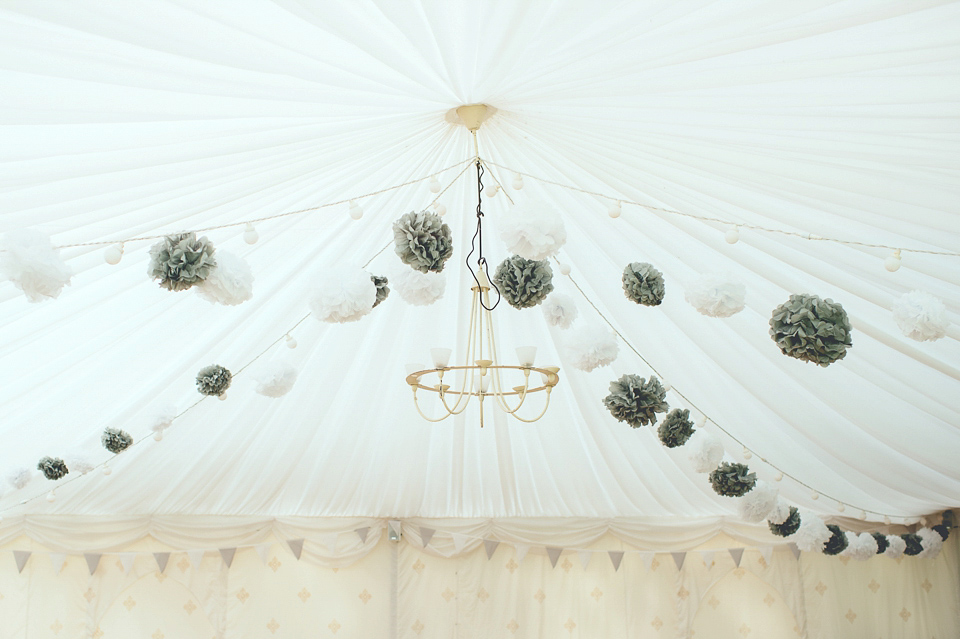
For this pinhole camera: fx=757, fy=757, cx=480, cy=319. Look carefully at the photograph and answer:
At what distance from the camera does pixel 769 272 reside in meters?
3.45

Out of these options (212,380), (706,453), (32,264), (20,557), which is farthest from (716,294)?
(20,557)

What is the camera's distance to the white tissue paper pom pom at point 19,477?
15.8ft

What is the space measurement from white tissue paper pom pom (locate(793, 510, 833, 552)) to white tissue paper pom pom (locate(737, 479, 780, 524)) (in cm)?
115

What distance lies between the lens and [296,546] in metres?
6.54

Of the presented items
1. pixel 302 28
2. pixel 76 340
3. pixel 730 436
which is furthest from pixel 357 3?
pixel 730 436

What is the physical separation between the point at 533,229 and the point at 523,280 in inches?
17.1

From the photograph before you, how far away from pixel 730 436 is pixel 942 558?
3.36 m

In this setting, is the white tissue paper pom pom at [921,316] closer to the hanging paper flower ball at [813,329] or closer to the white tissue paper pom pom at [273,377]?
the hanging paper flower ball at [813,329]

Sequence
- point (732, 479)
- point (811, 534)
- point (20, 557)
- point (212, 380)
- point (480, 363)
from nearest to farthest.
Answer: point (480, 363) < point (212, 380) < point (732, 479) < point (811, 534) < point (20, 557)

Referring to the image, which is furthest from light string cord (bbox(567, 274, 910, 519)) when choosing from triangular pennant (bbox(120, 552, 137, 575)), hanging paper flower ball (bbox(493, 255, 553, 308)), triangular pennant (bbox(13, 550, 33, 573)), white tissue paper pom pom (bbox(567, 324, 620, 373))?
triangular pennant (bbox(13, 550, 33, 573))

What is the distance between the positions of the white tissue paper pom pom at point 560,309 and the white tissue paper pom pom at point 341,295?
1.00 metres

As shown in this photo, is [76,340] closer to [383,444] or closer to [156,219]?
[156,219]

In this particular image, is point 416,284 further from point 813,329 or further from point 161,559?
point 161,559

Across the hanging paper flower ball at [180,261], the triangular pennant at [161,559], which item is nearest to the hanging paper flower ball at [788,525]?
the hanging paper flower ball at [180,261]
